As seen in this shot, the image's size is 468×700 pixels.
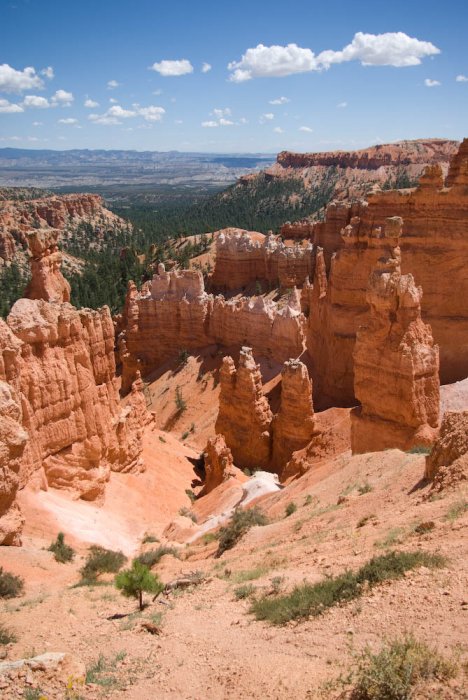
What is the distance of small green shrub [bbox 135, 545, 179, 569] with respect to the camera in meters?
14.1

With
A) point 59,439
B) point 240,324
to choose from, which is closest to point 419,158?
point 240,324

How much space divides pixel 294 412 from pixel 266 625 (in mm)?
14629

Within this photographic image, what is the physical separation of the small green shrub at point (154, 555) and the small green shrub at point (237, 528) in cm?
136

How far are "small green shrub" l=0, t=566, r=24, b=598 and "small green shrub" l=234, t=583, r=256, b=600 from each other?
4431 mm

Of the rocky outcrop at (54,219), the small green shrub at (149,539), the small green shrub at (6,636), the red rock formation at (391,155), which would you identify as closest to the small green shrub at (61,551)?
the small green shrub at (149,539)

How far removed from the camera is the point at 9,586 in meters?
10.9

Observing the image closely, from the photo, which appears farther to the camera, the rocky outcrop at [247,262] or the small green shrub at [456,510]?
the rocky outcrop at [247,262]

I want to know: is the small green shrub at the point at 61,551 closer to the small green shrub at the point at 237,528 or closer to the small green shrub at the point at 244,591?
the small green shrub at the point at 237,528

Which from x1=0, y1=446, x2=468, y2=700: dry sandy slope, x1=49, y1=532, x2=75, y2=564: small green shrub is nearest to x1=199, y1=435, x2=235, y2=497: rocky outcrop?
x1=0, y1=446, x2=468, y2=700: dry sandy slope

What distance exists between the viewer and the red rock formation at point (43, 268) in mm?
20266

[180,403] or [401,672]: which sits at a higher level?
[401,672]

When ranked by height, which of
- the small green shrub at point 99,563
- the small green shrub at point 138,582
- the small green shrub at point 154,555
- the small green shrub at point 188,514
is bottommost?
the small green shrub at point 188,514

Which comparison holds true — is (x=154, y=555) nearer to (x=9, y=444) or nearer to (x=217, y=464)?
(x=9, y=444)

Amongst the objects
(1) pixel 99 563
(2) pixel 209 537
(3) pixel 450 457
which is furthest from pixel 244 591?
(2) pixel 209 537
